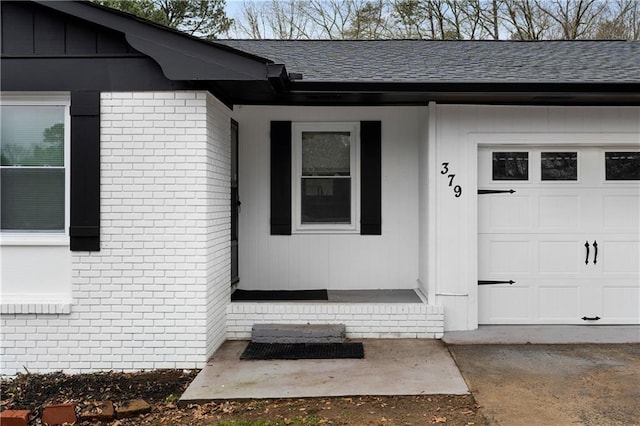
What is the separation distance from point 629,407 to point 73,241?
16.1 feet

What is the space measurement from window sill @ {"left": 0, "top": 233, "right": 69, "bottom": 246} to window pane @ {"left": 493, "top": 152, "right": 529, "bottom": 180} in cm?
465

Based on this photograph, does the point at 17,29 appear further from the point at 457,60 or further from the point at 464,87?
the point at 457,60

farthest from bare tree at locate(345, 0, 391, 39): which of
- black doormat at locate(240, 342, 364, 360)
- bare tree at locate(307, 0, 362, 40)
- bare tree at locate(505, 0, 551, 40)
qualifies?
black doormat at locate(240, 342, 364, 360)

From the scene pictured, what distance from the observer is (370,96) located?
540 centimetres

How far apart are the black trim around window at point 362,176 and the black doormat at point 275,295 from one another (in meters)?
0.82

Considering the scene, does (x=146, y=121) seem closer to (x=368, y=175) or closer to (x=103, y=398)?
(x=103, y=398)

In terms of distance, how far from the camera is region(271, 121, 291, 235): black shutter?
6543 mm

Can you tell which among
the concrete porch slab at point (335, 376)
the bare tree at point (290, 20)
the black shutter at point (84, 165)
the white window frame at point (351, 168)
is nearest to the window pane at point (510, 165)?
the white window frame at point (351, 168)

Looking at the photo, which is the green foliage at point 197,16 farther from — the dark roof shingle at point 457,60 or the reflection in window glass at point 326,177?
the reflection in window glass at point 326,177

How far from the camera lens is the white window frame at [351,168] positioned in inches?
259

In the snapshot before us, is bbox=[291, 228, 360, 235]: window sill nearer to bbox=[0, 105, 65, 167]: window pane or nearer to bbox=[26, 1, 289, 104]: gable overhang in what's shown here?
bbox=[26, 1, 289, 104]: gable overhang

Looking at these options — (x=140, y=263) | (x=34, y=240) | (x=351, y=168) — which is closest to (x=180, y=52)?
(x=140, y=263)

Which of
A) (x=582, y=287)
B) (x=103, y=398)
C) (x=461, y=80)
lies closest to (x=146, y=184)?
(x=103, y=398)

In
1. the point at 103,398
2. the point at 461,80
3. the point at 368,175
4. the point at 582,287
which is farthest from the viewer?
the point at 368,175
